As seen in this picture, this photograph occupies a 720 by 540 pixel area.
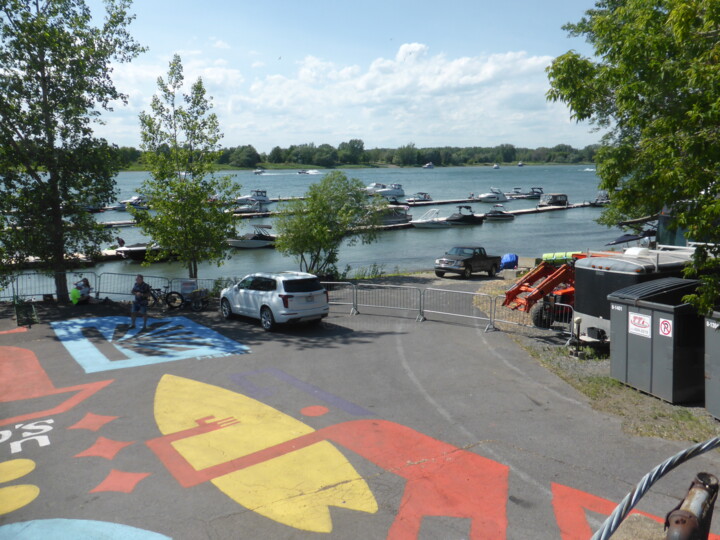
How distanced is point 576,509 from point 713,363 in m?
4.13

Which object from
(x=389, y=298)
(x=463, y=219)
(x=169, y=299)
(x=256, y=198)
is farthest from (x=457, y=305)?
(x=256, y=198)

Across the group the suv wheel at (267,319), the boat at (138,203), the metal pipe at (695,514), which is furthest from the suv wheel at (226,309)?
the metal pipe at (695,514)

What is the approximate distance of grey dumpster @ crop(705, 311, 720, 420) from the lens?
8.74 meters

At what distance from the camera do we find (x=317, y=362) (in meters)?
12.6

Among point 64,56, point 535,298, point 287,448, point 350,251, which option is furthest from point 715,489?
point 350,251

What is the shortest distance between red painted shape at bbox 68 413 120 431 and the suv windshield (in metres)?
6.85

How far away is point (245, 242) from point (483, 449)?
46406 millimetres

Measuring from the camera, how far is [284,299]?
15.4 meters

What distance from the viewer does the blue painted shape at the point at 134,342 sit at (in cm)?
1308

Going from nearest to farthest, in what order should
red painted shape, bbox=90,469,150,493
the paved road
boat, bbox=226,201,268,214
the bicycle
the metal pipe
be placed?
the metal pipe
the paved road
red painted shape, bbox=90,469,150,493
the bicycle
boat, bbox=226,201,268,214

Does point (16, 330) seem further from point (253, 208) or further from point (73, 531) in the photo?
point (253, 208)

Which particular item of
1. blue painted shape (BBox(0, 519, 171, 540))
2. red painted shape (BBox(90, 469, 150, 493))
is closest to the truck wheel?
red painted shape (BBox(90, 469, 150, 493))

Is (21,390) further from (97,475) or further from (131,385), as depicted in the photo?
(97,475)

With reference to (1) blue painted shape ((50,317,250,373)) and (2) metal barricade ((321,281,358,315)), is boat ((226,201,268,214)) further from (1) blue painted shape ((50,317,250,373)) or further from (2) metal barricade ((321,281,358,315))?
(1) blue painted shape ((50,317,250,373))
